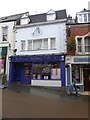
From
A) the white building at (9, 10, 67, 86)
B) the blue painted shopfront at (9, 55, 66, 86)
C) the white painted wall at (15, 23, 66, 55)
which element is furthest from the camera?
the white painted wall at (15, 23, 66, 55)

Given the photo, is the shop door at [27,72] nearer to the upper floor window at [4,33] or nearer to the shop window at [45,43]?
the shop window at [45,43]

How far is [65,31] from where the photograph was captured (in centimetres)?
1886

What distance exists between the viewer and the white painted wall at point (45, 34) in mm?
19109

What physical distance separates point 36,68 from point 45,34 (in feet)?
11.9

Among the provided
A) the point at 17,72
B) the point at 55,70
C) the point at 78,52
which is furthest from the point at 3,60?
the point at 78,52

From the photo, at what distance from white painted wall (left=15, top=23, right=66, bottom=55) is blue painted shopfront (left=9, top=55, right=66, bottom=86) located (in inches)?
28.2

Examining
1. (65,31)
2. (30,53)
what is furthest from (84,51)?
(30,53)

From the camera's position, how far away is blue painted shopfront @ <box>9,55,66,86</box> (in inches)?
736

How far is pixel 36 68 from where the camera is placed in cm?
1995

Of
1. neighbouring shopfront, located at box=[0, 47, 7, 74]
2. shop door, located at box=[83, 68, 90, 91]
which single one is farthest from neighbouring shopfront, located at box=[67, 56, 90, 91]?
neighbouring shopfront, located at box=[0, 47, 7, 74]

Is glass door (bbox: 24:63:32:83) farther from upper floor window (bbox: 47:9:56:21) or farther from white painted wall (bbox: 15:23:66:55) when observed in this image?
upper floor window (bbox: 47:9:56:21)

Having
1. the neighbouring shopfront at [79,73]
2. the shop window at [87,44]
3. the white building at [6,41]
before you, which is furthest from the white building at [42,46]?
the shop window at [87,44]

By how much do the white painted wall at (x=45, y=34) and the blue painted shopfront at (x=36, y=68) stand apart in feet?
2.35

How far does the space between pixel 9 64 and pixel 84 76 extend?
841 cm
